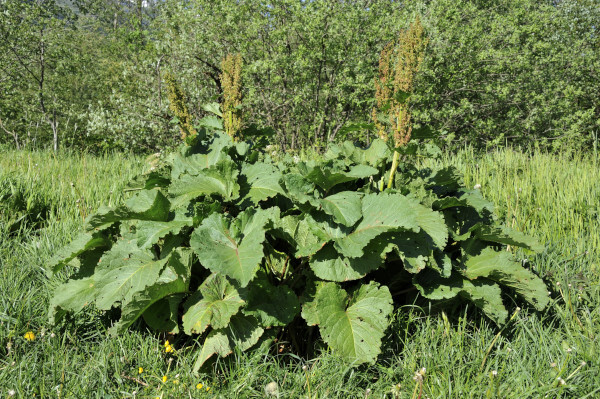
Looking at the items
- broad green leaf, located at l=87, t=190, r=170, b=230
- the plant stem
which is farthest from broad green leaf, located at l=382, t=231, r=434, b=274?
broad green leaf, located at l=87, t=190, r=170, b=230

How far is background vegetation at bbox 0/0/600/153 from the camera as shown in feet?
22.7

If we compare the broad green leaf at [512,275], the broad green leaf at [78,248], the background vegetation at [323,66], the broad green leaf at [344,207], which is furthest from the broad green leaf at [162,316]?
the background vegetation at [323,66]

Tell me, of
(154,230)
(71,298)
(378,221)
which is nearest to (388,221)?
(378,221)

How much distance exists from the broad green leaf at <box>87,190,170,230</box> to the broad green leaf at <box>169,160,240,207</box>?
0.27 feet

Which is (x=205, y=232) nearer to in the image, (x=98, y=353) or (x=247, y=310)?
(x=247, y=310)

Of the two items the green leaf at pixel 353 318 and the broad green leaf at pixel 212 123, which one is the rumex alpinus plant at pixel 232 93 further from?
the green leaf at pixel 353 318

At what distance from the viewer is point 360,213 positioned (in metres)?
1.86

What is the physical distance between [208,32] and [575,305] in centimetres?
675

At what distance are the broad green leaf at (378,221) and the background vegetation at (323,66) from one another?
3917 millimetres

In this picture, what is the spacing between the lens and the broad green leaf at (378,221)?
1757 millimetres

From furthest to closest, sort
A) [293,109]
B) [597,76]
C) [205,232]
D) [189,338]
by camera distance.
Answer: [597,76] → [293,109] → [189,338] → [205,232]

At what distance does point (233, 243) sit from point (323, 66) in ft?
20.3

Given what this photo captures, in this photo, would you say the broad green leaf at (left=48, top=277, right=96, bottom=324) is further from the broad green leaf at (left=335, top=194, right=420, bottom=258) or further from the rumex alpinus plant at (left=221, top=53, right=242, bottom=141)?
the broad green leaf at (left=335, top=194, right=420, bottom=258)

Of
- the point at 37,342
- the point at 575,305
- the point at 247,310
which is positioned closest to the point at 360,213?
the point at 247,310
